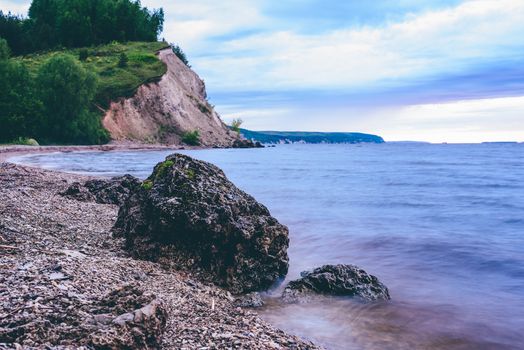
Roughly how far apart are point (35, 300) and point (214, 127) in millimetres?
93459

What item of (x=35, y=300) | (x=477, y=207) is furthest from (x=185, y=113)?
(x=35, y=300)

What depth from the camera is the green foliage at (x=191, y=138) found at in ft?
271

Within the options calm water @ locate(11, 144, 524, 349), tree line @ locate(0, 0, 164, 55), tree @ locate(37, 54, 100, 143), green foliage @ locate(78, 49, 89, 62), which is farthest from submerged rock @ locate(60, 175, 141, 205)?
tree line @ locate(0, 0, 164, 55)

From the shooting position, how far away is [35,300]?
459cm

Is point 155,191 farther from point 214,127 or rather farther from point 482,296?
point 214,127

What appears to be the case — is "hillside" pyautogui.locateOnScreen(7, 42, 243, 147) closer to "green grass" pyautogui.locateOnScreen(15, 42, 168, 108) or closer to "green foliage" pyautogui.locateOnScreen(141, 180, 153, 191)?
"green grass" pyautogui.locateOnScreen(15, 42, 168, 108)

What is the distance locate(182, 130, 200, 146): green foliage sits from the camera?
82.5 meters

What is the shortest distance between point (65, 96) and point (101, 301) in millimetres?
62341

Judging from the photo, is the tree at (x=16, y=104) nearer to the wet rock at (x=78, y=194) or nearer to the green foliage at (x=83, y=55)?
the green foliage at (x=83, y=55)

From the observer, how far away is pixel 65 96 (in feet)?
201

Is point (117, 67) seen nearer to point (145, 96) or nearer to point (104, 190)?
point (145, 96)

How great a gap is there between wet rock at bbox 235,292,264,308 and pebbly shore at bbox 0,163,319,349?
0.21 metres

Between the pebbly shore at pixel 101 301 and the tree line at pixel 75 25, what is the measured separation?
104 m

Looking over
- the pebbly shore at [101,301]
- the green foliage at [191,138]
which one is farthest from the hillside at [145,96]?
the pebbly shore at [101,301]
